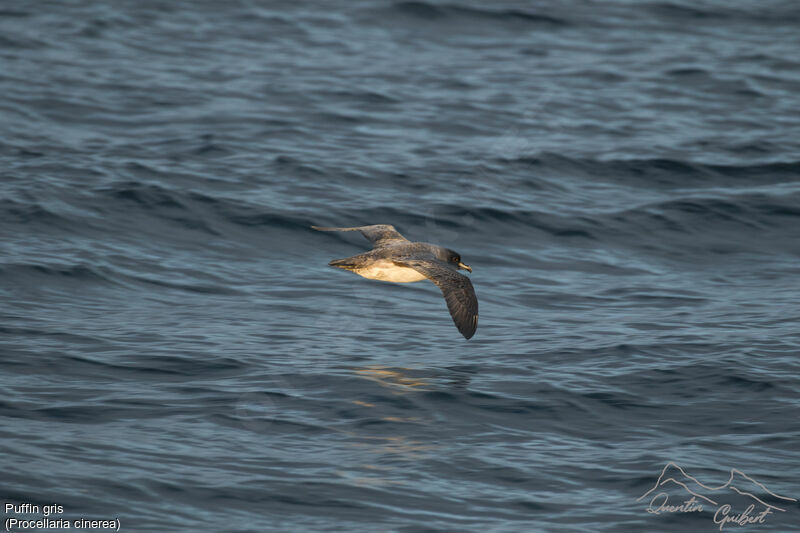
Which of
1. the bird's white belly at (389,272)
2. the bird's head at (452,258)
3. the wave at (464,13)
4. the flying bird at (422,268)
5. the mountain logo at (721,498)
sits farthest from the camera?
the wave at (464,13)

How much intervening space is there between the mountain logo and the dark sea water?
6 cm

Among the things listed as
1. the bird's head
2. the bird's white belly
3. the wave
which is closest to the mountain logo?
the bird's white belly

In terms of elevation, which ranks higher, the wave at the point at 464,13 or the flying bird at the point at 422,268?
the wave at the point at 464,13

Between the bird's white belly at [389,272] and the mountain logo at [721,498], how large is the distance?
12.5 ft

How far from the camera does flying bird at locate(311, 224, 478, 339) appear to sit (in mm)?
11055

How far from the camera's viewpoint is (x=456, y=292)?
36.6ft

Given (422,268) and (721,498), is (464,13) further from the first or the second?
(721,498)

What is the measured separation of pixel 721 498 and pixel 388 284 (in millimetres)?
6821

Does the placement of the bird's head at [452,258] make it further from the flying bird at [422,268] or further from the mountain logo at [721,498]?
the mountain logo at [721,498]

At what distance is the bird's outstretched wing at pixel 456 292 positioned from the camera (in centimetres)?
1095

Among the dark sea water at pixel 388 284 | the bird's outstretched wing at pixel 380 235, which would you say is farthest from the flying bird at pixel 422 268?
the dark sea water at pixel 388 284

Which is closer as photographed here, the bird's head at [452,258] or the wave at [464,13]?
the bird's head at [452,258]

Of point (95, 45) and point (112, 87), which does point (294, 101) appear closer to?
point (112, 87)

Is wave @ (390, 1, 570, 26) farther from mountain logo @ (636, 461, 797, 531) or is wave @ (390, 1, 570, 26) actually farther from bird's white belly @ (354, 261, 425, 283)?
mountain logo @ (636, 461, 797, 531)
